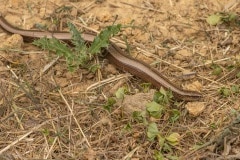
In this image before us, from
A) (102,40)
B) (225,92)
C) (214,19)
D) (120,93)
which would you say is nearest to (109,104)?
(120,93)

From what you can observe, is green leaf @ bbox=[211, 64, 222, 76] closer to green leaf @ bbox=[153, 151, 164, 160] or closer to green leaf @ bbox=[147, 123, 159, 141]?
green leaf @ bbox=[147, 123, 159, 141]

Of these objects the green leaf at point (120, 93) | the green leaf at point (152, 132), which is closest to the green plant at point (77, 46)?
the green leaf at point (120, 93)

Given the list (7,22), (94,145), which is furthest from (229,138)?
(7,22)

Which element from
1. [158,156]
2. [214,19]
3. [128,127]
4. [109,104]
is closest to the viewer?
[158,156]

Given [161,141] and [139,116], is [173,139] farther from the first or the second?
[139,116]

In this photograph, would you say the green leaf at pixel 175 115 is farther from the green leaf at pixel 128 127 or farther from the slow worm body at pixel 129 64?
the green leaf at pixel 128 127

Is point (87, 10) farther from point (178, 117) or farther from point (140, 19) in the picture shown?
point (178, 117)

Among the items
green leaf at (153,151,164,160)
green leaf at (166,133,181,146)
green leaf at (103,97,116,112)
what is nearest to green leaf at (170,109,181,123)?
green leaf at (166,133,181,146)
